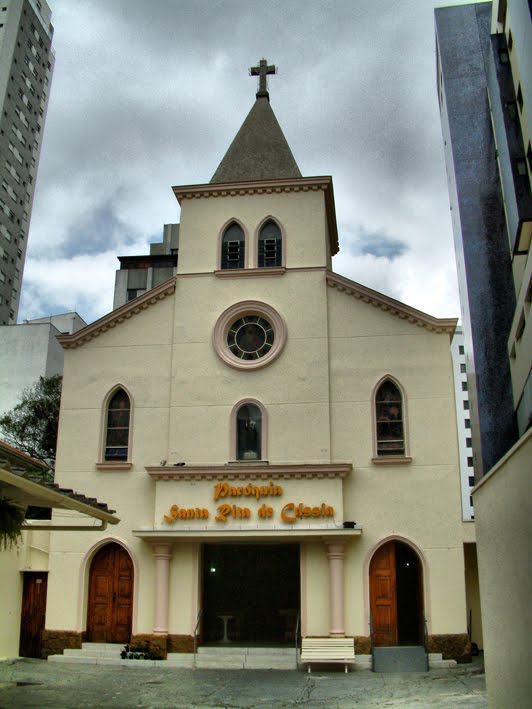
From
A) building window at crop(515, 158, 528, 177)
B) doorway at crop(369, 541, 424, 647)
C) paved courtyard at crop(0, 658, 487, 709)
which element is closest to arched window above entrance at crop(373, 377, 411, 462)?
doorway at crop(369, 541, 424, 647)

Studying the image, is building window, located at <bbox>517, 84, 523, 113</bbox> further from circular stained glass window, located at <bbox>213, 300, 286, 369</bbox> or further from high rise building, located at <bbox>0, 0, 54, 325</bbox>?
high rise building, located at <bbox>0, 0, 54, 325</bbox>

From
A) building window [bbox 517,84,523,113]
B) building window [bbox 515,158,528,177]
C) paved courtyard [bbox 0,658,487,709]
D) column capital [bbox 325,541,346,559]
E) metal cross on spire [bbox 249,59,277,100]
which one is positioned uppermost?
metal cross on spire [bbox 249,59,277,100]

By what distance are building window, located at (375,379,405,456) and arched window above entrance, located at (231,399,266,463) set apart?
10.9 ft

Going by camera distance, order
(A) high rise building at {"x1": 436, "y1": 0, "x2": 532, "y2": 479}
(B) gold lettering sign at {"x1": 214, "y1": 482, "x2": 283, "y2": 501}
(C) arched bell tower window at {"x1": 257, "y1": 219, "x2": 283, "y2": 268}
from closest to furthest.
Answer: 1. (A) high rise building at {"x1": 436, "y1": 0, "x2": 532, "y2": 479}
2. (B) gold lettering sign at {"x1": 214, "y1": 482, "x2": 283, "y2": 501}
3. (C) arched bell tower window at {"x1": 257, "y1": 219, "x2": 283, "y2": 268}

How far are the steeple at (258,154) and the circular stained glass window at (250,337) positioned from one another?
4.87m

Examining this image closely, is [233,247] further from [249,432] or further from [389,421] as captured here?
[389,421]

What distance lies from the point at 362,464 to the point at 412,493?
1.59m

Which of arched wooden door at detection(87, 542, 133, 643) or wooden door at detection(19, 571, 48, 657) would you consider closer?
arched wooden door at detection(87, 542, 133, 643)

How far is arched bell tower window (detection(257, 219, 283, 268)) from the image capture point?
24156mm

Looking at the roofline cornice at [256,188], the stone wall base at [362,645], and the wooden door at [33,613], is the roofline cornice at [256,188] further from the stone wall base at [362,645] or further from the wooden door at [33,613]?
the stone wall base at [362,645]

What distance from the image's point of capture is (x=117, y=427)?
23281mm

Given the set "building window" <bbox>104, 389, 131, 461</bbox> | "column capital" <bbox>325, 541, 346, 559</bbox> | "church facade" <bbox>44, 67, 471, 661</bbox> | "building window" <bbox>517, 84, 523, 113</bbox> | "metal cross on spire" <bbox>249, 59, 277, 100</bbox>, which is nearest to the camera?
"building window" <bbox>517, 84, 523, 113</bbox>

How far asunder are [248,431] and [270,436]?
0.76 m

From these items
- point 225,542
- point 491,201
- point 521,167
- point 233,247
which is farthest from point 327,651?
point 521,167
